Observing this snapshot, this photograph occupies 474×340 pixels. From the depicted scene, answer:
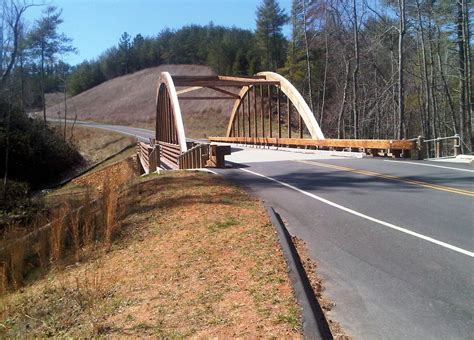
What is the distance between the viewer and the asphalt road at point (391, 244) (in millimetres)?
4555

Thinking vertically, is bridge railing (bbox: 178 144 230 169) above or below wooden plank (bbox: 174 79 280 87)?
below

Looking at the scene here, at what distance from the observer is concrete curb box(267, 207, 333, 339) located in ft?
13.2

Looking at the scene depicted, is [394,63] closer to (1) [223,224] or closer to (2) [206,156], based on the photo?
(2) [206,156]

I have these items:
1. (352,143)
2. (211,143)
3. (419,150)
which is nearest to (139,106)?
(211,143)

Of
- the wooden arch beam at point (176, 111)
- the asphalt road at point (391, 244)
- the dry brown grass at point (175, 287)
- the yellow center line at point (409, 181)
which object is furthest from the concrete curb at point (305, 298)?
the wooden arch beam at point (176, 111)

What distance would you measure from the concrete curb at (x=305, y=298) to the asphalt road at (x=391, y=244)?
0.22 metres

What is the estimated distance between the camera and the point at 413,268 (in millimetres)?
5902

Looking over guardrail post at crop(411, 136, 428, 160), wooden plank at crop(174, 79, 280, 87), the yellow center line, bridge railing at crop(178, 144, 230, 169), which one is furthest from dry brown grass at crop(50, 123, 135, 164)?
the yellow center line

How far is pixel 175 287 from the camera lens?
548 cm

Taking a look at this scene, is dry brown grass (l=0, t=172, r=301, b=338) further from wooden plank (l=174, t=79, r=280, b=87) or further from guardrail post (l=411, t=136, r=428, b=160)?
wooden plank (l=174, t=79, r=280, b=87)

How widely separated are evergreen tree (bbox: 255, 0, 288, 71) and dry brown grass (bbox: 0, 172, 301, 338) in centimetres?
6677

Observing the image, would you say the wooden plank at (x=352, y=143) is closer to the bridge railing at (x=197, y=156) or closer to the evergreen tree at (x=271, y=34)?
the bridge railing at (x=197, y=156)

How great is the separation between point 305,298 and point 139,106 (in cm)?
9613

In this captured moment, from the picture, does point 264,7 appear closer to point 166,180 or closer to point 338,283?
point 166,180
